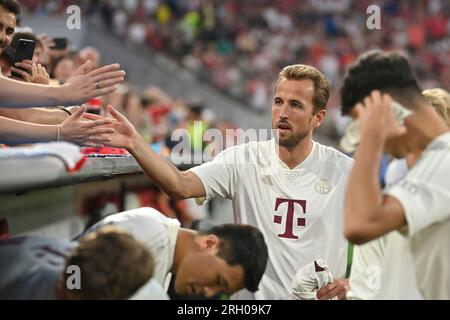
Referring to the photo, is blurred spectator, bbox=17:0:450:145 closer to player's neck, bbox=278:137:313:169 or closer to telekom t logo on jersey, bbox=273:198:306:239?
player's neck, bbox=278:137:313:169

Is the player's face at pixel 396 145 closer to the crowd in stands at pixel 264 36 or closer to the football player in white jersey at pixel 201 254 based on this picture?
the football player in white jersey at pixel 201 254

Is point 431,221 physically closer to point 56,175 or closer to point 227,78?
point 56,175

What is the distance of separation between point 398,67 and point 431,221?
465 millimetres

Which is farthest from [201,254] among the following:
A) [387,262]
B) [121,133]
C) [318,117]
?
[318,117]

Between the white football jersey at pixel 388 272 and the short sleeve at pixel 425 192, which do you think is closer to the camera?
the short sleeve at pixel 425 192

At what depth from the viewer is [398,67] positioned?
7.98ft

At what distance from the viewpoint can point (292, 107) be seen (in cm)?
319

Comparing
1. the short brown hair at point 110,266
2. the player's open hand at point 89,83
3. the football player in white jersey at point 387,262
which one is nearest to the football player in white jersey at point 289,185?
the football player in white jersey at point 387,262

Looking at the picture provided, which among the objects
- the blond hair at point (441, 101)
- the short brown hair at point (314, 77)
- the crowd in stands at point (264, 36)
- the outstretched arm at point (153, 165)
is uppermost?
the crowd in stands at point (264, 36)

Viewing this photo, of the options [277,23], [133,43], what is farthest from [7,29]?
[277,23]

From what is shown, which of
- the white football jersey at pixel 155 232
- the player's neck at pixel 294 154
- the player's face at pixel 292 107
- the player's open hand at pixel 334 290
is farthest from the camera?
the player's neck at pixel 294 154

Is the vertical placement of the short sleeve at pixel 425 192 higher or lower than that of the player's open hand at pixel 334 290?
higher

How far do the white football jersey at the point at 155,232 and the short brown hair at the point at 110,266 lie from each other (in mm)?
73

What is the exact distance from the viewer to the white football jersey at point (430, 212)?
227 cm
